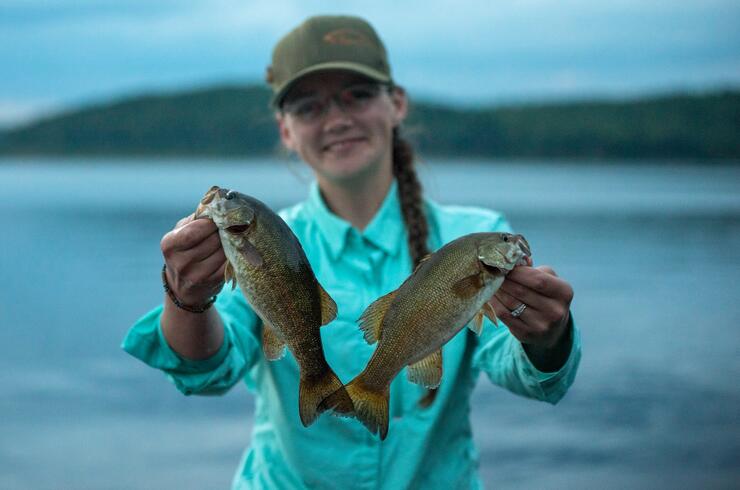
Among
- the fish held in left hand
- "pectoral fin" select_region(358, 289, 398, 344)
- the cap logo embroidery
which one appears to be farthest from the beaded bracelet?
the cap logo embroidery

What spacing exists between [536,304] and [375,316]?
60cm

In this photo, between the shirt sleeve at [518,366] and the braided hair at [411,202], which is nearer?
the shirt sleeve at [518,366]

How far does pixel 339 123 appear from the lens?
429cm

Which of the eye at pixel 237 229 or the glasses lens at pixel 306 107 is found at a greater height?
the glasses lens at pixel 306 107

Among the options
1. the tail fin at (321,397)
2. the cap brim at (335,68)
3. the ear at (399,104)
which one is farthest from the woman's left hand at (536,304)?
the ear at (399,104)

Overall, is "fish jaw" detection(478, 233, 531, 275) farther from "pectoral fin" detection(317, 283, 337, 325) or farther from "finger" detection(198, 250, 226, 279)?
"finger" detection(198, 250, 226, 279)

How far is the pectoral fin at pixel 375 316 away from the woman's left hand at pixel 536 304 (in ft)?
1.42

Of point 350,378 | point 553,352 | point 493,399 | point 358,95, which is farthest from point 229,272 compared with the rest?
point 493,399

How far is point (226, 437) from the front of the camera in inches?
380

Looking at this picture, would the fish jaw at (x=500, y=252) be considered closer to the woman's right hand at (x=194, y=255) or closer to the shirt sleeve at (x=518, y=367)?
the shirt sleeve at (x=518, y=367)

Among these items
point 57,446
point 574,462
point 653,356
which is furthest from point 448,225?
point 653,356

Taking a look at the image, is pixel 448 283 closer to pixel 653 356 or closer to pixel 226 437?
pixel 226 437

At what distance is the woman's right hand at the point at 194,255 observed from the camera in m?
3.01

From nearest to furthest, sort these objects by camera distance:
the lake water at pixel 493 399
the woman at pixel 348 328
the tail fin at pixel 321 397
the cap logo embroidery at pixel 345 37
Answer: the tail fin at pixel 321 397 < the woman at pixel 348 328 < the cap logo embroidery at pixel 345 37 < the lake water at pixel 493 399
